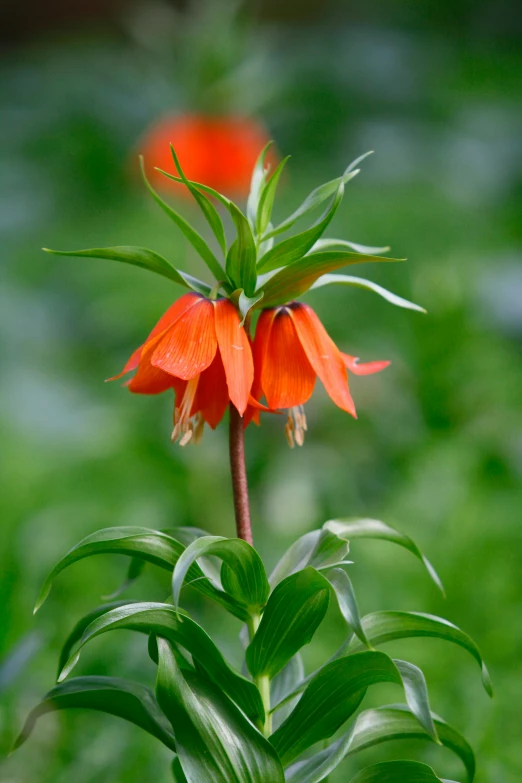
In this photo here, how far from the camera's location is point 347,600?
50cm

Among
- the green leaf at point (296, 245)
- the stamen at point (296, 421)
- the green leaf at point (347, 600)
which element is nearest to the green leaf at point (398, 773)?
the green leaf at point (347, 600)

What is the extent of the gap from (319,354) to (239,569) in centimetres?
14

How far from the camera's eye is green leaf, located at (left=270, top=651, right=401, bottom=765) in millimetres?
537

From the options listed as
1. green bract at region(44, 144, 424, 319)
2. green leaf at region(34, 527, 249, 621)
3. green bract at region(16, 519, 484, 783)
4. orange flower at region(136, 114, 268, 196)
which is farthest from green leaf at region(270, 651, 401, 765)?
orange flower at region(136, 114, 268, 196)

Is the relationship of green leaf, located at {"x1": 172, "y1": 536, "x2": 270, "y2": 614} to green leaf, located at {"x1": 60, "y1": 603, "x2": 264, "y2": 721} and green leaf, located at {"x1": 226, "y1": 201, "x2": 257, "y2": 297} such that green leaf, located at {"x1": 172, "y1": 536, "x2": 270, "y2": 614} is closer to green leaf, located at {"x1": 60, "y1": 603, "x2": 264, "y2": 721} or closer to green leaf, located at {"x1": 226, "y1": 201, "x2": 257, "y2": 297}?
green leaf, located at {"x1": 60, "y1": 603, "x2": 264, "y2": 721}

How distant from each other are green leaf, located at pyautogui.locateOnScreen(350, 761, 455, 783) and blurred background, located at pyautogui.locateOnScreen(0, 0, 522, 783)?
36 cm

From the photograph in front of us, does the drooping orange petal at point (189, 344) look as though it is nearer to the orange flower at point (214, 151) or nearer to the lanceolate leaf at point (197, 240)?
the lanceolate leaf at point (197, 240)

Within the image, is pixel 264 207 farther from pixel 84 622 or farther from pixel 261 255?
pixel 84 622

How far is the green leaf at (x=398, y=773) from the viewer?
0.56 metres

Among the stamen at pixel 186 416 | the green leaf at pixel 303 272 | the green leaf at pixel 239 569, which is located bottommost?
the green leaf at pixel 239 569

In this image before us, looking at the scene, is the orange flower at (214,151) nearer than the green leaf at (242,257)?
No

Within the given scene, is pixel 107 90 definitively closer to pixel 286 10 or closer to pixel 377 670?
pixel 286 10

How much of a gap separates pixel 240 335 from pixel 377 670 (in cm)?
22

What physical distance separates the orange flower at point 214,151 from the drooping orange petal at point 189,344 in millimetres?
1612
